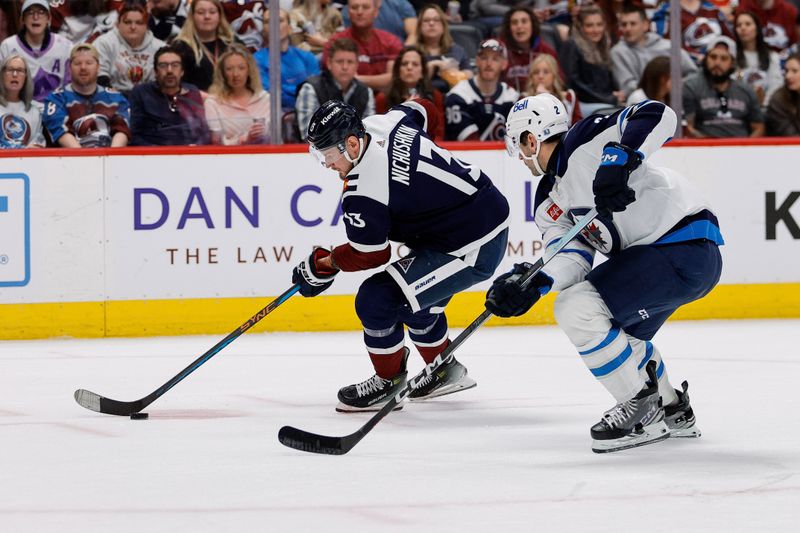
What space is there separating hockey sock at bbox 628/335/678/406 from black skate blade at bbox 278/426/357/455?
2.73ft

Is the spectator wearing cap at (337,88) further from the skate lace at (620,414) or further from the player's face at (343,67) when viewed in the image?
the skate lace at (620,414)

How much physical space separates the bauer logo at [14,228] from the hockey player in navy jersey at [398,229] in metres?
2.35

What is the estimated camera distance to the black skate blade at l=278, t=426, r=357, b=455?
11.7 feet

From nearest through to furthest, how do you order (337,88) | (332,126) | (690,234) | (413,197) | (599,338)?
1. (599,338)
2. (690,234)
3. (332,126)
4. (413,197)
5. (337,88)

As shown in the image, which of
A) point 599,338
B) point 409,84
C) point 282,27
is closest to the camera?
point 599,338

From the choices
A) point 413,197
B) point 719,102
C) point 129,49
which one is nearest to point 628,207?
point 413,197

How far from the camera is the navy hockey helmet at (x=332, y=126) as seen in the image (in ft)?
13.3

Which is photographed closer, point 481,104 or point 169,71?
point 169,71

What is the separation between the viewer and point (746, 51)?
25.5ft

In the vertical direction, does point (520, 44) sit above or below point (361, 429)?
above

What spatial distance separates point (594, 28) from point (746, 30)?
1.01 metres

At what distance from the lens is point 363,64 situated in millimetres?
6914

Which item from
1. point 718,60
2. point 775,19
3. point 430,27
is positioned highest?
point 775,19

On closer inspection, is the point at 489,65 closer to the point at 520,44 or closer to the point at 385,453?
the point at 520,44
